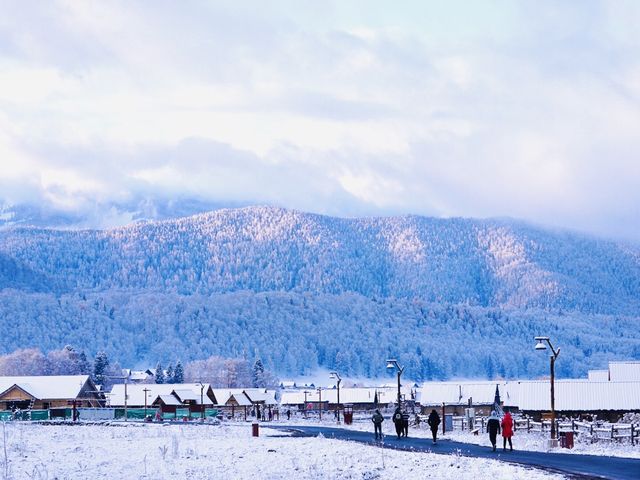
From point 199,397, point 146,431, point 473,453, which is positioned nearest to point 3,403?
point 199,397

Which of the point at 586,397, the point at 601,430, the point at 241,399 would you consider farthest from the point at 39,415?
the point at 601,430

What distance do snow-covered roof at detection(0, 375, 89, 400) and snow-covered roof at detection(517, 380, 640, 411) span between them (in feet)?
207

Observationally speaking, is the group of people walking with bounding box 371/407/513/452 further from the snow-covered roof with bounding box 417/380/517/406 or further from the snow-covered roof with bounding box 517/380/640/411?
the snow-covered roof with bounding box 417/380/517/406

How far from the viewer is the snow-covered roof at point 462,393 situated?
410 feet

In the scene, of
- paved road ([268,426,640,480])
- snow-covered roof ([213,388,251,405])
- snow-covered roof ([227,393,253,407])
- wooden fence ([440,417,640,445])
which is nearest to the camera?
paved road ([268,426,640,480])

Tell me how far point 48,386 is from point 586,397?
70.9m

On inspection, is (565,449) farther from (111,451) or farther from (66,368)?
(66,368)

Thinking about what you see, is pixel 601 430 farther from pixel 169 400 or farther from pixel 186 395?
pixel 186 395

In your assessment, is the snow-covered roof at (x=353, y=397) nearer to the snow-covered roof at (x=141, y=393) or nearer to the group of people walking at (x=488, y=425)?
the snow-covered roof at (x=141, y=393)

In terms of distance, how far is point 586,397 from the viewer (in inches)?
3499

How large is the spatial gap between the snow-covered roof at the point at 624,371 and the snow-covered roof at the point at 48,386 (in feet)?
209

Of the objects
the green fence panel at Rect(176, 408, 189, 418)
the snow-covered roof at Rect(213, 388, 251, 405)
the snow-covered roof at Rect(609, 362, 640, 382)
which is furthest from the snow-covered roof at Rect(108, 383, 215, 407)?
the snow-covered roof at Rect(609, 362, 640, 382)

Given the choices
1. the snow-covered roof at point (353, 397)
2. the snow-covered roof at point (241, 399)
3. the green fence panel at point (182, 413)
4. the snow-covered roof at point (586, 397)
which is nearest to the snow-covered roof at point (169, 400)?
the green fence panel at point (182, 413)

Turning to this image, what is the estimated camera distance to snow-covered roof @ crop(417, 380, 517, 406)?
12494cm
